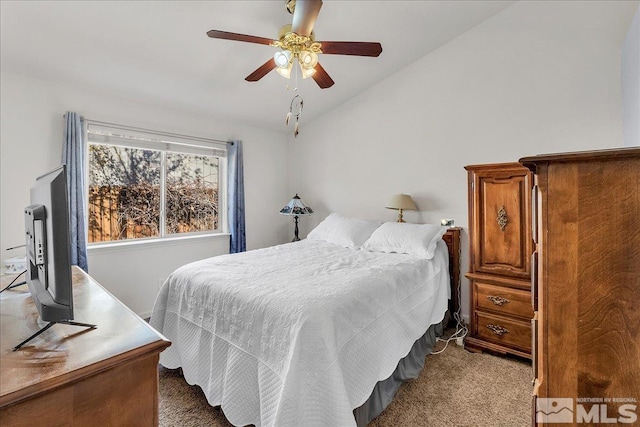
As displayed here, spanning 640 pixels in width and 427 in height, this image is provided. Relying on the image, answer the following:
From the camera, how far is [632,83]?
6.41ft

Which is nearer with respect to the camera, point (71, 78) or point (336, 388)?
point (336, 388)

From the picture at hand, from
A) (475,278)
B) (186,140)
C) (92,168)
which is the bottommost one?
(475,278)

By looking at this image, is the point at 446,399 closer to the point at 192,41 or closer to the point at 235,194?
the point at 235,194

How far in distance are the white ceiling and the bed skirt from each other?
2.63 meters

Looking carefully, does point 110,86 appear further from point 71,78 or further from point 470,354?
point 470,354

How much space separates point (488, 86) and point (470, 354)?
7.88ft

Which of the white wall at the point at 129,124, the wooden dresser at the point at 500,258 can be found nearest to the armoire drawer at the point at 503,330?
the wooden dresser at the point at 500,258

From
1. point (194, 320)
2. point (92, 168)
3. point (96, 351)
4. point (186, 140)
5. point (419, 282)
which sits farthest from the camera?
point (186, 140)

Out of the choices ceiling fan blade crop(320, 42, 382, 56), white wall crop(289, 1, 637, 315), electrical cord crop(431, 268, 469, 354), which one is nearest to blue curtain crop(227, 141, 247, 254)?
white wall crop(289, 1, 637, 315)

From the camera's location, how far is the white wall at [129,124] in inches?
92.2

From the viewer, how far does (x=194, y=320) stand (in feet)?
6.15

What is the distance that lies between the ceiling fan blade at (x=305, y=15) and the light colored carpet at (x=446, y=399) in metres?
2.29

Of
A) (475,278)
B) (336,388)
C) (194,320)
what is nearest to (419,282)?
(475,278)

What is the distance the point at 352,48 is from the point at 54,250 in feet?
6.11
